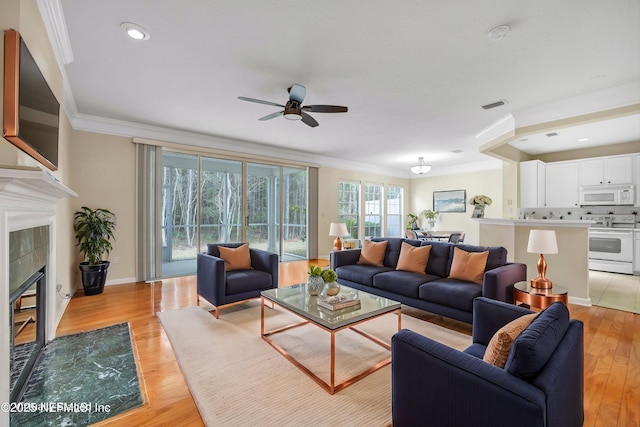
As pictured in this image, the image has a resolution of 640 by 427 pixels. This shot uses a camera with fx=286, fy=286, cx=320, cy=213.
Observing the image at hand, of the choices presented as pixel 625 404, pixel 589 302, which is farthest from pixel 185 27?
pixel 589 302

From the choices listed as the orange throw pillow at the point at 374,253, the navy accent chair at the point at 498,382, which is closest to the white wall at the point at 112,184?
the orange throw pillow at the point at 374,253

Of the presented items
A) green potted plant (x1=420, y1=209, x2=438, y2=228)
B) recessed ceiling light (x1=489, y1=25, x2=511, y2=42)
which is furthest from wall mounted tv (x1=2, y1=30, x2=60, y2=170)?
green potted plant (x1=420, y1=209, x2=438, y2=228)

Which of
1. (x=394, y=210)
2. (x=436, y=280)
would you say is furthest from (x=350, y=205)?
(x=436, y=280)

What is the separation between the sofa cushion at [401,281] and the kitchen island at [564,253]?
184 cm

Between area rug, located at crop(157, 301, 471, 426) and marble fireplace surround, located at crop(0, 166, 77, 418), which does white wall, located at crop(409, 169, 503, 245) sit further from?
marble fireplace surround, located at crop(0, 166, 77, 418)

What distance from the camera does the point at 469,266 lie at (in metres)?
3.15

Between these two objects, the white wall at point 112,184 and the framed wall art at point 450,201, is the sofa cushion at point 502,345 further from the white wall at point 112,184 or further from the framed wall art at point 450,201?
the framed wall art at point 450,201

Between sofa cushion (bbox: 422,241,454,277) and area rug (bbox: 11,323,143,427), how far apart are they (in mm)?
3152

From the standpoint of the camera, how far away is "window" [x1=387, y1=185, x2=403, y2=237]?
9328 millimetres

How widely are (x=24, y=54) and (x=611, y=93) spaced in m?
5.42

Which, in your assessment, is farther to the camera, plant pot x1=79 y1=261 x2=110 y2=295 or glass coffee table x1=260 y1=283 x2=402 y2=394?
plant pot x1=79 y1=261 x2=110 y2=295

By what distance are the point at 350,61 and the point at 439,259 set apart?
2506 mm

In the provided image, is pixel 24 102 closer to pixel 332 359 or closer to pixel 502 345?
pixel 332 359

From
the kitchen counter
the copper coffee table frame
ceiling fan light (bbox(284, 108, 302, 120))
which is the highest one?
ceiling fan light (bbox(284, 108, 302, 120))
